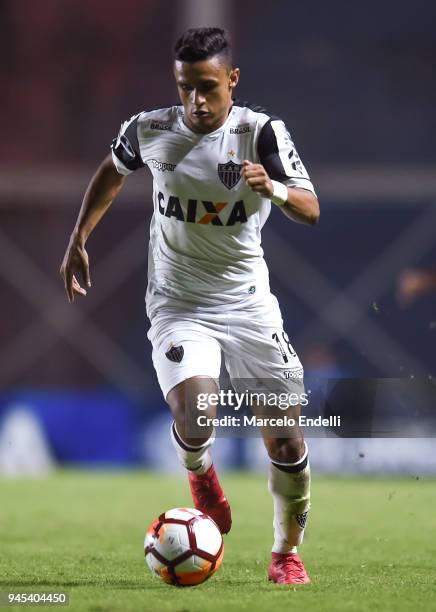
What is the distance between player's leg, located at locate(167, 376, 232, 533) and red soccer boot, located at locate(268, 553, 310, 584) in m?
0.39

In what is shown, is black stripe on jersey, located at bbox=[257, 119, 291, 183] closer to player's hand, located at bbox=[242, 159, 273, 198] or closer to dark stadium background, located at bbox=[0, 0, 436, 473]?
player's hand, located at bbox=[242, 159, 273, 198]

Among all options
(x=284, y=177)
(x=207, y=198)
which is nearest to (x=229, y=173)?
(x=207, y=198)

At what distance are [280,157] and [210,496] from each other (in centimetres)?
158

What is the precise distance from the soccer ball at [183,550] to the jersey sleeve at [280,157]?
1457 mm

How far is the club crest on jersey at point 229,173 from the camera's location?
206 inches

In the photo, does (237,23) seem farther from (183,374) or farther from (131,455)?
(183,374)

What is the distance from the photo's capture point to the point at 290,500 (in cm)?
533

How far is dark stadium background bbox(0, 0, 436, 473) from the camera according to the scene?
49.1 feet

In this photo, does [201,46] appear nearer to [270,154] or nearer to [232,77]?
[232,77]

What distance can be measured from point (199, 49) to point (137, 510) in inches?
187

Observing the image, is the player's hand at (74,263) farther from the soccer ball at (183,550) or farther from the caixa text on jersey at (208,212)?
the soccer ball at (183,550)

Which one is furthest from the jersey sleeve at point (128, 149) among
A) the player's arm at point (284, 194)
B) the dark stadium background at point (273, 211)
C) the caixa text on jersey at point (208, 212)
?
the dark stadium background at point (273, 211)

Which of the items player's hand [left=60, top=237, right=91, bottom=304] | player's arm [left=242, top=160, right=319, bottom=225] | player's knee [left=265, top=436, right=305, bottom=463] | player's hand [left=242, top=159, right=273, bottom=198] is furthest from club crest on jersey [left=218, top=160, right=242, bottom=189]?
player's knee [left=265, top=436, right=305, bottom=463]

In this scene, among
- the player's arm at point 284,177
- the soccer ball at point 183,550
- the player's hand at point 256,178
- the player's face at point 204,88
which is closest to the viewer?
the player's hand at point 256,178
